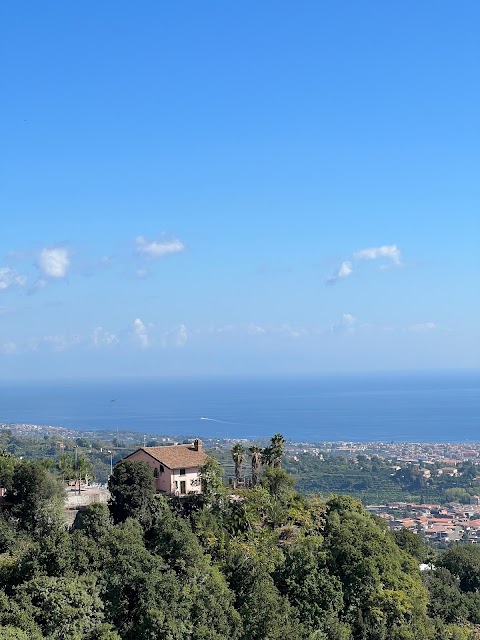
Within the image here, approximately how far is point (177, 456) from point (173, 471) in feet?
3.76

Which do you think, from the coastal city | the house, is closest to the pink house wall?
the house

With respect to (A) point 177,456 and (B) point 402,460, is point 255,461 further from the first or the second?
(B) point 402,460

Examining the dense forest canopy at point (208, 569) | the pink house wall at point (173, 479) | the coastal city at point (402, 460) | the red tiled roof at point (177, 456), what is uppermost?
the red tiled roof at point (177, 456)

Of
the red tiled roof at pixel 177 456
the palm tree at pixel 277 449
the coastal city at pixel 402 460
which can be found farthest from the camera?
the coastal city at pixel 402 460

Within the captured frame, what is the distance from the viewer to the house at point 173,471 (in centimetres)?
3069

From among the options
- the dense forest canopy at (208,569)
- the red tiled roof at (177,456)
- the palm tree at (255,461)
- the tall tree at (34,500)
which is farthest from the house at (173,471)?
the tall tree at (34,500)

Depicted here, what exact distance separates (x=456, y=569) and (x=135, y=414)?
5177 inches

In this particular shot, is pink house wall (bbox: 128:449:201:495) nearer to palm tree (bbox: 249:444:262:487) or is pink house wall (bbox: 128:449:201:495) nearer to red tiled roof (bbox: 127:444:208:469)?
red tiled roof (bbox: 127:444:208:469)

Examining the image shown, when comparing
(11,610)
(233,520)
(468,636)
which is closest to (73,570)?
(11,610)

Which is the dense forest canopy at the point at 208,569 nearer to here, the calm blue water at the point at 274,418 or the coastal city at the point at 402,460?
the coastal city at the point at 402,460

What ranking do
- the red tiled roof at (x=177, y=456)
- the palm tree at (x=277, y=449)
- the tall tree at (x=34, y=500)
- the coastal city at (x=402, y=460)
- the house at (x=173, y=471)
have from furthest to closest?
the coastal city at (x=402, y=460)
the palm tree at (x=277, y=449)
the red tiled roof at (x=177, y=456)
the house at (x=173, y=471)
the tall tree at (x=34, y=500)

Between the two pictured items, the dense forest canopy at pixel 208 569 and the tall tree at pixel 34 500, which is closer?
the dense forest canopy at pixel 208 569

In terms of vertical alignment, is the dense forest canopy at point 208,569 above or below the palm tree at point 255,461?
below

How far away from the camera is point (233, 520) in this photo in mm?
27422
